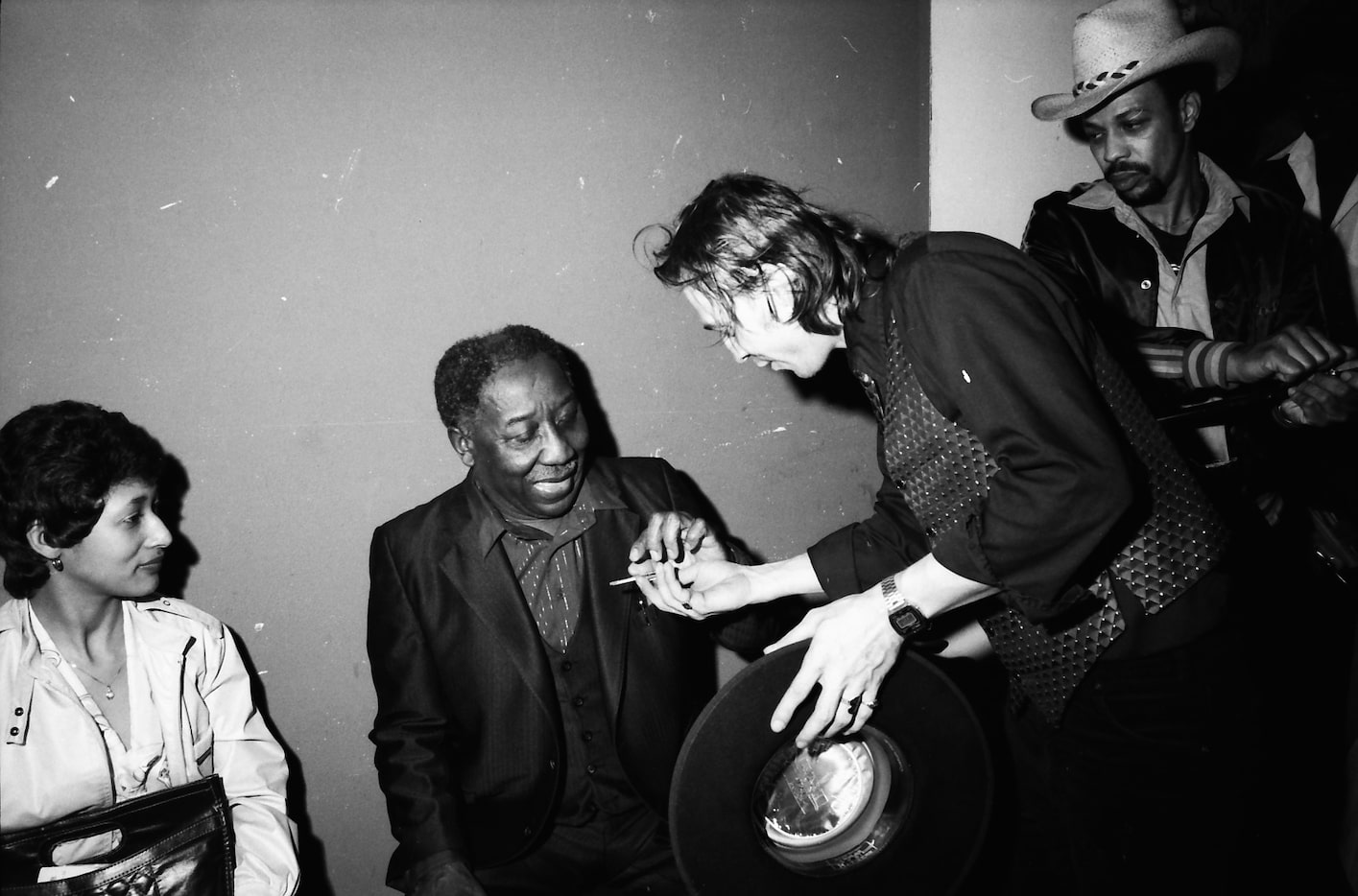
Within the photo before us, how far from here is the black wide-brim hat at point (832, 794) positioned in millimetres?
1543

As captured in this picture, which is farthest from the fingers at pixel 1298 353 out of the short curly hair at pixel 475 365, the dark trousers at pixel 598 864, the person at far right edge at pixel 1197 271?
the dark trousers at pixel 598 864

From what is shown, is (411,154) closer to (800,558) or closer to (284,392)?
(284,392)

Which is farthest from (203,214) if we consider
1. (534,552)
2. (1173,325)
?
(1173,325)

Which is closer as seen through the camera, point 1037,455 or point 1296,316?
point 1037,455

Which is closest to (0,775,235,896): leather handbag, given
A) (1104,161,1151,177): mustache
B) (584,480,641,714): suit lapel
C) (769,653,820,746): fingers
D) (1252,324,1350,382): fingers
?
(584,480,641,714): suit lapel

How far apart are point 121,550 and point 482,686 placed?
917mm

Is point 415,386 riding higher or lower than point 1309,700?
higher

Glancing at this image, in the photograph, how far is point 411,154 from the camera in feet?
8.19

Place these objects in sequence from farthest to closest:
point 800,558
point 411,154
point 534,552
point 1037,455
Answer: point 411,154 < point 534,552 < point 800,558 < point 1037,455

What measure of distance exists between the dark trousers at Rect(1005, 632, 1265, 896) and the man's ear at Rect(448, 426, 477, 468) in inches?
60.9

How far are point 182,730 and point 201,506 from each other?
0.67m

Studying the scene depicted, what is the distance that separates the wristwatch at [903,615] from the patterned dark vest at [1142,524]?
0.14 meters

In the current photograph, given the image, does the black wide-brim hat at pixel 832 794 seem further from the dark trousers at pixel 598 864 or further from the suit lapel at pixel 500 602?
the suit lapel at pixel 500 602

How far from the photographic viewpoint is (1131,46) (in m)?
2.54
